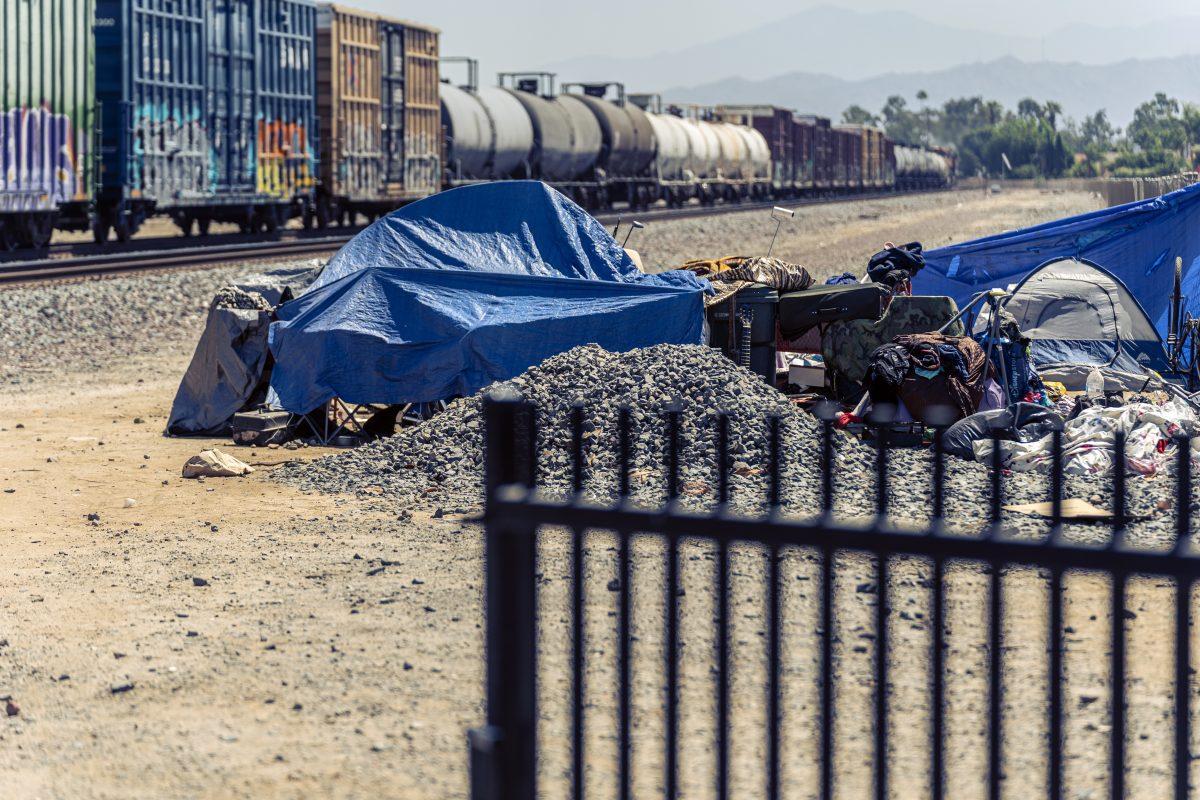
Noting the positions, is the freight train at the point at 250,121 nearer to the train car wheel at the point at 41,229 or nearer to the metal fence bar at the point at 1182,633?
the train car wheel at the point at 41,229

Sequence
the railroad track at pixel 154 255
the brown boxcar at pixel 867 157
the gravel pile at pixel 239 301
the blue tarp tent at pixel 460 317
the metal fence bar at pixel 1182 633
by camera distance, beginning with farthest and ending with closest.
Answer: the brown boxcar at pixel 867 157, the railroad track at pixel 154 255, the gravel pile at pixel 239 301, the blue tarp tent at pixel 460 317, the metal fence bar at pixel 1182 633

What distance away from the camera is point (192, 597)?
23.3 feet

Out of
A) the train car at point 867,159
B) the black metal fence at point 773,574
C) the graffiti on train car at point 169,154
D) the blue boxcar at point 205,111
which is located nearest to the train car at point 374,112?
the blue boxcar at point 205,111

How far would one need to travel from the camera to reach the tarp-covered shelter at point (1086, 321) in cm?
1284

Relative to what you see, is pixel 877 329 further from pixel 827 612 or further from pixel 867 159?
pixel 867 159

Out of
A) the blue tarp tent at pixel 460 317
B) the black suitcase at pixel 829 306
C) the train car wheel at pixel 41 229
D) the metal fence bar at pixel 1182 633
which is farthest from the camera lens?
the train car wheel at pixel 41 229

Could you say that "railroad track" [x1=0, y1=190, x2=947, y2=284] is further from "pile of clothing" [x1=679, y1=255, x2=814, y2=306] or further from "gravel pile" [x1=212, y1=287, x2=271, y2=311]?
"gravel pile" [x1=212, y1=287, x2=271, y2=311]

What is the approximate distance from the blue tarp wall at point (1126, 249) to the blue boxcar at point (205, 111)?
16.2 m

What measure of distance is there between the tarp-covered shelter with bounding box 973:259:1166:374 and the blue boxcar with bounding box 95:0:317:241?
17.3 m

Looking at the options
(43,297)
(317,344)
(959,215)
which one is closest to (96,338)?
(43,297)

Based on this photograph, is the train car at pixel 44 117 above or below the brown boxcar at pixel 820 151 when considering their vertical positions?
below

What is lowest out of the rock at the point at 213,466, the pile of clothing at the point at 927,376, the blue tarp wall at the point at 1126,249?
the rock at the point at 213,466

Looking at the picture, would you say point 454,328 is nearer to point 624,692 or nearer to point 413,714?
point 413,714

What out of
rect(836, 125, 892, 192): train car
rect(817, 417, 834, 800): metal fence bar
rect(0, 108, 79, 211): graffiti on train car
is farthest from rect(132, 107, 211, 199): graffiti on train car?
rect(836, 125, 892, 192): train car
